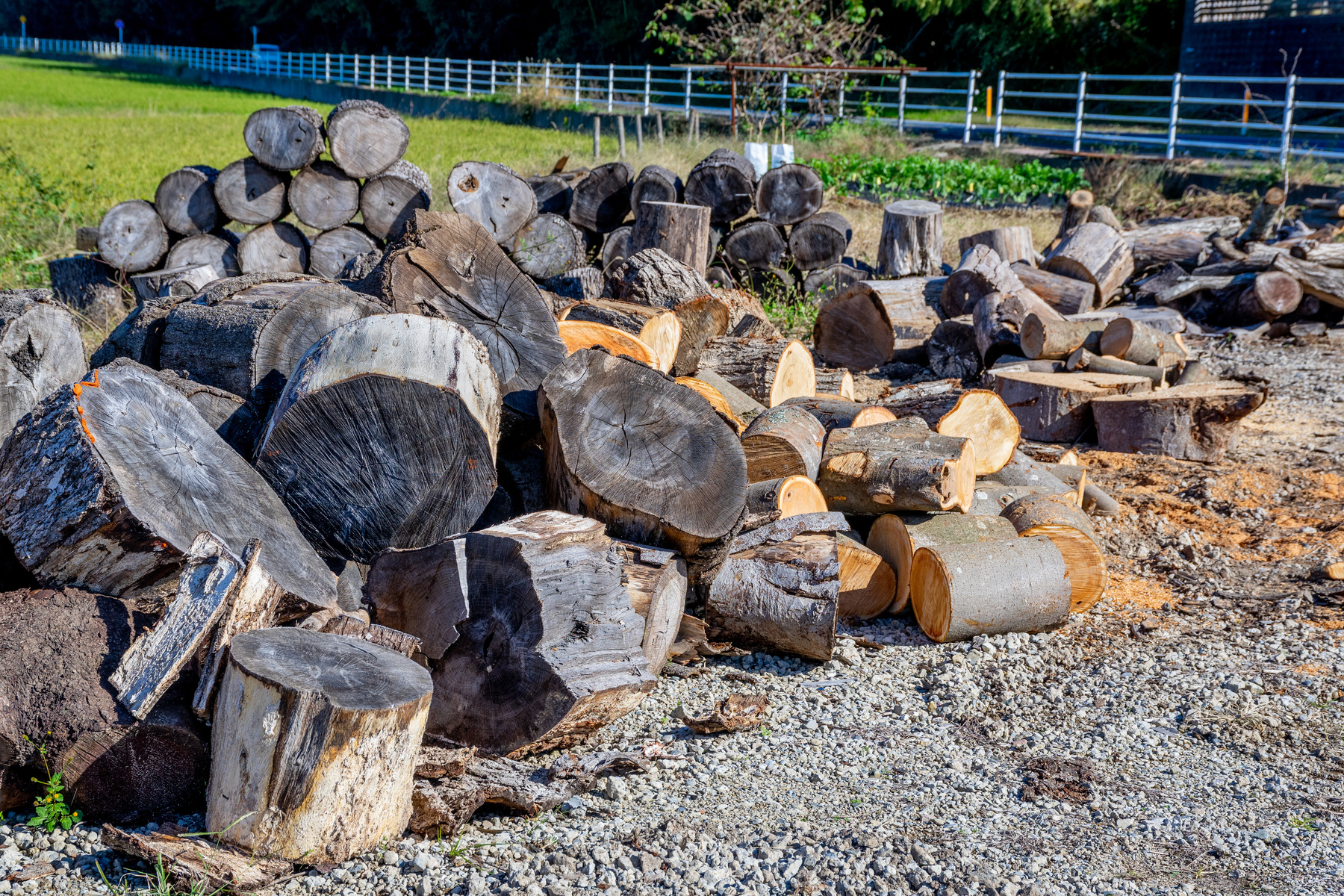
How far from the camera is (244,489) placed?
303 centimetres

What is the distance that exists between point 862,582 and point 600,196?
546 centimetres

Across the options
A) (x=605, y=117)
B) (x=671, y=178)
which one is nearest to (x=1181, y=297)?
(x=671, y=178)

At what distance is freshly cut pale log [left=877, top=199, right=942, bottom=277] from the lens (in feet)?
27.5

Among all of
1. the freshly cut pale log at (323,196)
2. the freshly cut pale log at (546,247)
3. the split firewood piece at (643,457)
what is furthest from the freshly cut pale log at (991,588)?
the freshly cut pale log at (323,196)

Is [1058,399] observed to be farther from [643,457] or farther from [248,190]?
[248,190]

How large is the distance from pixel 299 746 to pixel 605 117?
67.1 ft

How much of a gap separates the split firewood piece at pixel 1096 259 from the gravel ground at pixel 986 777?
4.57 m

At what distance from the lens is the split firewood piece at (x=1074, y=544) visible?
3938 millimetres

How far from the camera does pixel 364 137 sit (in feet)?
24.4

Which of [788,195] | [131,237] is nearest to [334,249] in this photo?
[131,237]

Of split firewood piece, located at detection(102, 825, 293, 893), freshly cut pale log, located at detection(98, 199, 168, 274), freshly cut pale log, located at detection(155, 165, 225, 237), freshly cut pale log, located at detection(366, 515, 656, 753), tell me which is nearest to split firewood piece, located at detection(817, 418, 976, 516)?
Result: freshly cut pale log, located at detection(366, 515, 656, 753)

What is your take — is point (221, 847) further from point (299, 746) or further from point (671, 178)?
point (671, 178)

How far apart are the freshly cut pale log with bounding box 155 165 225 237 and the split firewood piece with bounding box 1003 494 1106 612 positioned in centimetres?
645

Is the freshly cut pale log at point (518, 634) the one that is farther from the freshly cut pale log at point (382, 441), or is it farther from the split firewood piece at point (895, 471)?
the split firewood piece at point (895, 471)
